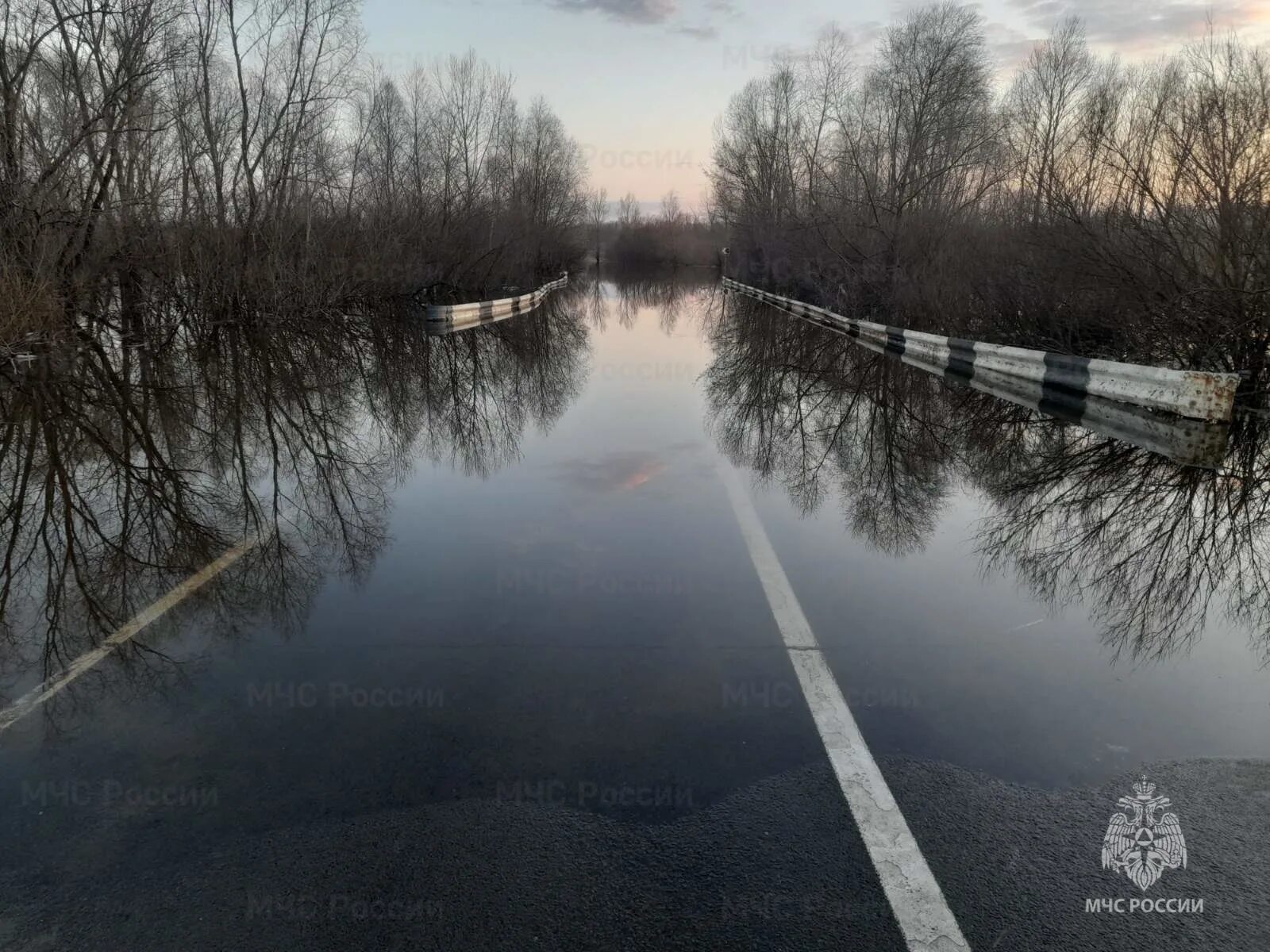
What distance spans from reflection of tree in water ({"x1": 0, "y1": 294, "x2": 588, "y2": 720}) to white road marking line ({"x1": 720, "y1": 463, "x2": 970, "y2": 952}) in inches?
112

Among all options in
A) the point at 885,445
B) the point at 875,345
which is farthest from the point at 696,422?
the point at 875,345

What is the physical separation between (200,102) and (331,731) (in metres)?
28.1

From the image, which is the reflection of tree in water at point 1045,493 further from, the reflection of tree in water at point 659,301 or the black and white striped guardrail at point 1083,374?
the reflection of tree in water at point 659,301

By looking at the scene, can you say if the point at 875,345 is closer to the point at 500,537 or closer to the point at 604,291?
the point at 500,537

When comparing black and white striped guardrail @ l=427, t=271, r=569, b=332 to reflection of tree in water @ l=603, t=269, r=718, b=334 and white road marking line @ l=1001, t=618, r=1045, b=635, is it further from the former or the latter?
white road marking line @ l=1001, t=618, r=1045, b=635

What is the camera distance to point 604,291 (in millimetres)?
56125

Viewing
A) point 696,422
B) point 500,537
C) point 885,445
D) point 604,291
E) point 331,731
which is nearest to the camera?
point 331,731

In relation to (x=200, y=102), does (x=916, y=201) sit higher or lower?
lower

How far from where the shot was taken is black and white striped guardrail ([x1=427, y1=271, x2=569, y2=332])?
23750 millimetres

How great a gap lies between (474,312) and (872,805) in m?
25.3

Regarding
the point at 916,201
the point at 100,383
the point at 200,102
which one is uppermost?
the point at 200,102

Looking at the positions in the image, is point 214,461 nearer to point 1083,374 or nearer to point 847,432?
point 847,432

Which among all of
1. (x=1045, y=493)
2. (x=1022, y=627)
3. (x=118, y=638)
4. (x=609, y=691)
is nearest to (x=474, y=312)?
(x=1045, y=493)

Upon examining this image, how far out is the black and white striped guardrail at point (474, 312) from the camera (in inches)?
935
